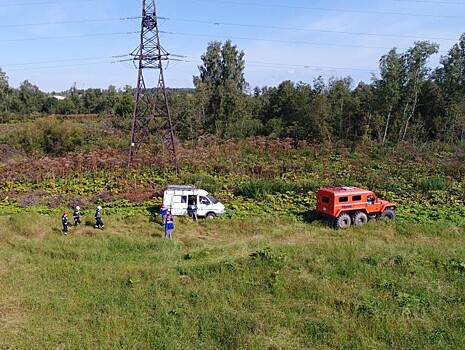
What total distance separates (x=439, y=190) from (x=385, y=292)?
1257 centimetres

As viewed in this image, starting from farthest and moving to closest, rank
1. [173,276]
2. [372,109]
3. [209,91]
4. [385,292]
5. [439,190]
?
[209,91] < [372,109] < [439,190] < [173,276] < [385,292]

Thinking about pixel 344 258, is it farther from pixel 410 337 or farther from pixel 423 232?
pixel 423 232

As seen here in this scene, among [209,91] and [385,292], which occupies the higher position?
[209,91]

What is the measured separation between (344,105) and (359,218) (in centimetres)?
2219

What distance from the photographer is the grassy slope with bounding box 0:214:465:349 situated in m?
8.80

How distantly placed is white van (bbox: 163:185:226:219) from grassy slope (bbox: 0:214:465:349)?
2263 mm

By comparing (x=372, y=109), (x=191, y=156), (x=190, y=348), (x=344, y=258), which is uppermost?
(x=372, y=109)

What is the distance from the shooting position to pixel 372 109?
3512cm

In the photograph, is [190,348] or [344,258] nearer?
[190,348]

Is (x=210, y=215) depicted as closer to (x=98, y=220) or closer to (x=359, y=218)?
(x=98, y=220)

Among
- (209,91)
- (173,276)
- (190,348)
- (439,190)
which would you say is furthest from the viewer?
(209,91)

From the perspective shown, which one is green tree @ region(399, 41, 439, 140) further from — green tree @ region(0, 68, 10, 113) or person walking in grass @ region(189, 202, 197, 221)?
green tree @ region(0, 68, 10, 113)

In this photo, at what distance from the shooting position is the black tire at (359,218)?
16.8m

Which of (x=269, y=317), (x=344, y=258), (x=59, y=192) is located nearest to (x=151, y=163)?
(x=59, y=192)
